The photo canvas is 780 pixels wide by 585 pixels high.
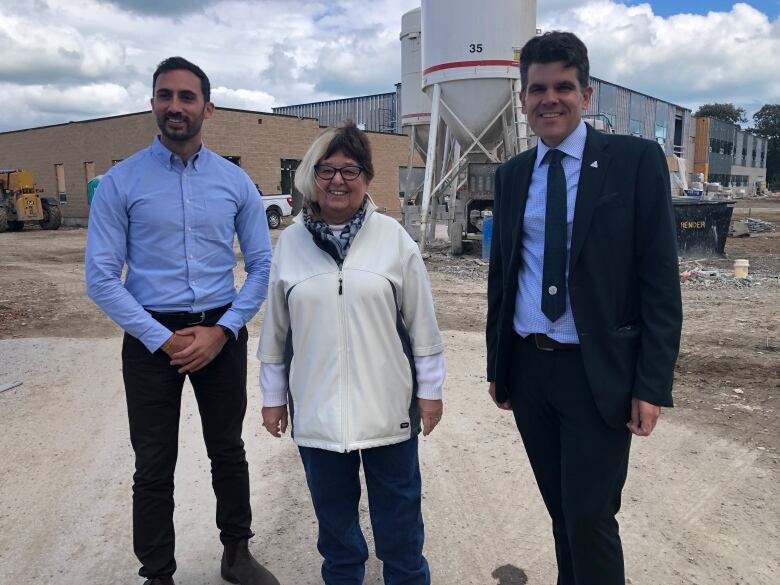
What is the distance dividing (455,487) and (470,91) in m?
11.8

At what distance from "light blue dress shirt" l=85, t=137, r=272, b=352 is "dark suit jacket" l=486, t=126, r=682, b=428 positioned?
1.53 meters

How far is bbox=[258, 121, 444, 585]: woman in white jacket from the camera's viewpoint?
2406 mm

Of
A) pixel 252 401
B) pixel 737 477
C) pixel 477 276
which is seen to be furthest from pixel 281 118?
pixel 737 477

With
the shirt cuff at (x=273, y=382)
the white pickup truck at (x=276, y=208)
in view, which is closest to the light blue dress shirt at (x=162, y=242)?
the shirt cuff at (x=273, y=382)

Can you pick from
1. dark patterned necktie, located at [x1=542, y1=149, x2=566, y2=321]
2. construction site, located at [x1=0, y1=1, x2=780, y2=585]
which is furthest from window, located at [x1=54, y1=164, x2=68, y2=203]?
dark patterned necktie, located at [x1=542, y1=149, x2=566, y2=321]

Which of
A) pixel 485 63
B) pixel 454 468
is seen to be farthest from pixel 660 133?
pixel 454 468

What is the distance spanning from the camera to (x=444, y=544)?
132 inches

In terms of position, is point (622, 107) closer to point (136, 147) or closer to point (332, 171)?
point (136, 147)

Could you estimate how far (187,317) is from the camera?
2809 mm

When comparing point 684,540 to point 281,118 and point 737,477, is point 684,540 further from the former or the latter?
point 281,118

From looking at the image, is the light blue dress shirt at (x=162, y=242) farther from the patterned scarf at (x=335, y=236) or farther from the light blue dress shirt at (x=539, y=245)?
the light blue dress shirt at (x=539, y=245)

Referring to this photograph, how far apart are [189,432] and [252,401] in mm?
771

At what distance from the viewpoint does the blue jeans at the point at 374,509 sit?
251cm

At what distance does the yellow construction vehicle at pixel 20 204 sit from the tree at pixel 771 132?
87.8 metres
